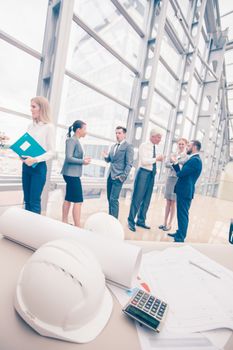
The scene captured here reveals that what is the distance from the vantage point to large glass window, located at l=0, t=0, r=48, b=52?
2197 mm

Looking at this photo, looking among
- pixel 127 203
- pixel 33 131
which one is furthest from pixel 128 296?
pixel 127 203

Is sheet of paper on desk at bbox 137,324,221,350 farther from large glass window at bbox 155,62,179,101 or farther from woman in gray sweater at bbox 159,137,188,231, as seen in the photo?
large glass window at bbox 155,62,179,101

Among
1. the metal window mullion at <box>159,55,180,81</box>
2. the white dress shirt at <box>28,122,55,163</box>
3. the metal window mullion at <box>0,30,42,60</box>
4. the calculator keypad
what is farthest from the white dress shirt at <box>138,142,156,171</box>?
the metal window mullion at <box>159,55,180,81</box>

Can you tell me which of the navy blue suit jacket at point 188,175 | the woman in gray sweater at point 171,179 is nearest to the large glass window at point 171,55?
the woman in gray sweater at point 171,179

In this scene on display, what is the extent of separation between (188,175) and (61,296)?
2136mm

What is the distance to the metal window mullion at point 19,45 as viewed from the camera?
2.16 metres

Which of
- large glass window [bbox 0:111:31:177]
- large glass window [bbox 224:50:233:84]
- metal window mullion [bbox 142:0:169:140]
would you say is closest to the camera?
large glass window [bbox 0:111:31:177]

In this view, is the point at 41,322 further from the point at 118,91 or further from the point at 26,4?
the point at 118,91

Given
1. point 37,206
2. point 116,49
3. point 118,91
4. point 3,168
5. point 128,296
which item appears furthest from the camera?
point 118,91

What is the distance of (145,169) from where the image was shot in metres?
2.63

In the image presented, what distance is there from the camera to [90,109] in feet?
11.2

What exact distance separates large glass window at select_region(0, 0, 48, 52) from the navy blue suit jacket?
2321 millimetres

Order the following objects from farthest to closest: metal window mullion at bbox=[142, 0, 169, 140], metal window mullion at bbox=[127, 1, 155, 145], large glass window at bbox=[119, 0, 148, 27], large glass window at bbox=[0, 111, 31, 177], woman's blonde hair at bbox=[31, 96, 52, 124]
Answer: metal window mullion at bbox=[127, 1, 155, 145], metal window mullion at bbox=[142, 0, 169, 140], large glass window at bbox=[119, 0, 148, 27], large glass window at bbox=[0, 111, 31, 177], woman's blonde hair at bbox=[31, 96, 52, 124]

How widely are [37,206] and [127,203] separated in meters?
2.50
